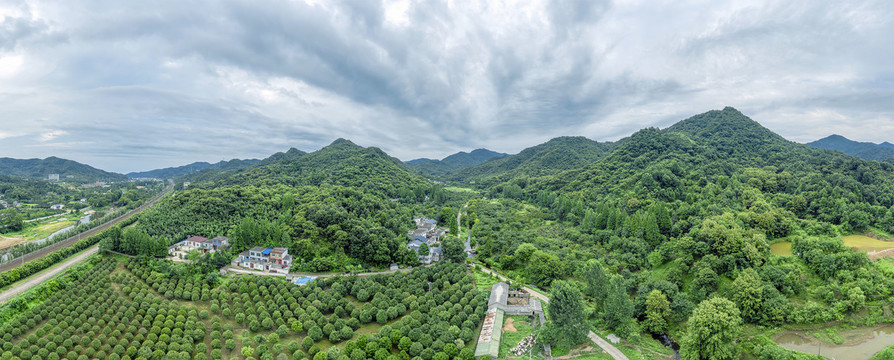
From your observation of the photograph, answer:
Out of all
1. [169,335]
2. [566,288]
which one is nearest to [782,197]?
[566,288]

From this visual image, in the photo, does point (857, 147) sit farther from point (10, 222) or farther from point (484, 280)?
point (10, 222)

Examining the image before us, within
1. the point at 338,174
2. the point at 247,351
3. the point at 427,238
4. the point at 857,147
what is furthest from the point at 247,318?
the point at 857,147

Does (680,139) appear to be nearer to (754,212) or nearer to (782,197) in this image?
(782,197)

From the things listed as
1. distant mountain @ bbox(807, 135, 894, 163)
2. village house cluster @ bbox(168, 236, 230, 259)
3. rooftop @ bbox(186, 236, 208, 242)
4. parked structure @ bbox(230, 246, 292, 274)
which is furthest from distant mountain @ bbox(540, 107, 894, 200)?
rooftop @ bbox(186, 236, 208, 242)

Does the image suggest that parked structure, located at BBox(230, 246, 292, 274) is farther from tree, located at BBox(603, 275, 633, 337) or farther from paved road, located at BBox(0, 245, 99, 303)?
tree, located at BBox(603, 275, 633, 337)

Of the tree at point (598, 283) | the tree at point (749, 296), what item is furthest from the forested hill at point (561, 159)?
the tree at point (749, 296)

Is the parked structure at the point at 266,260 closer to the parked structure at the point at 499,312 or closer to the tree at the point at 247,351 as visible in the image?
the tree at the point at 247,351
